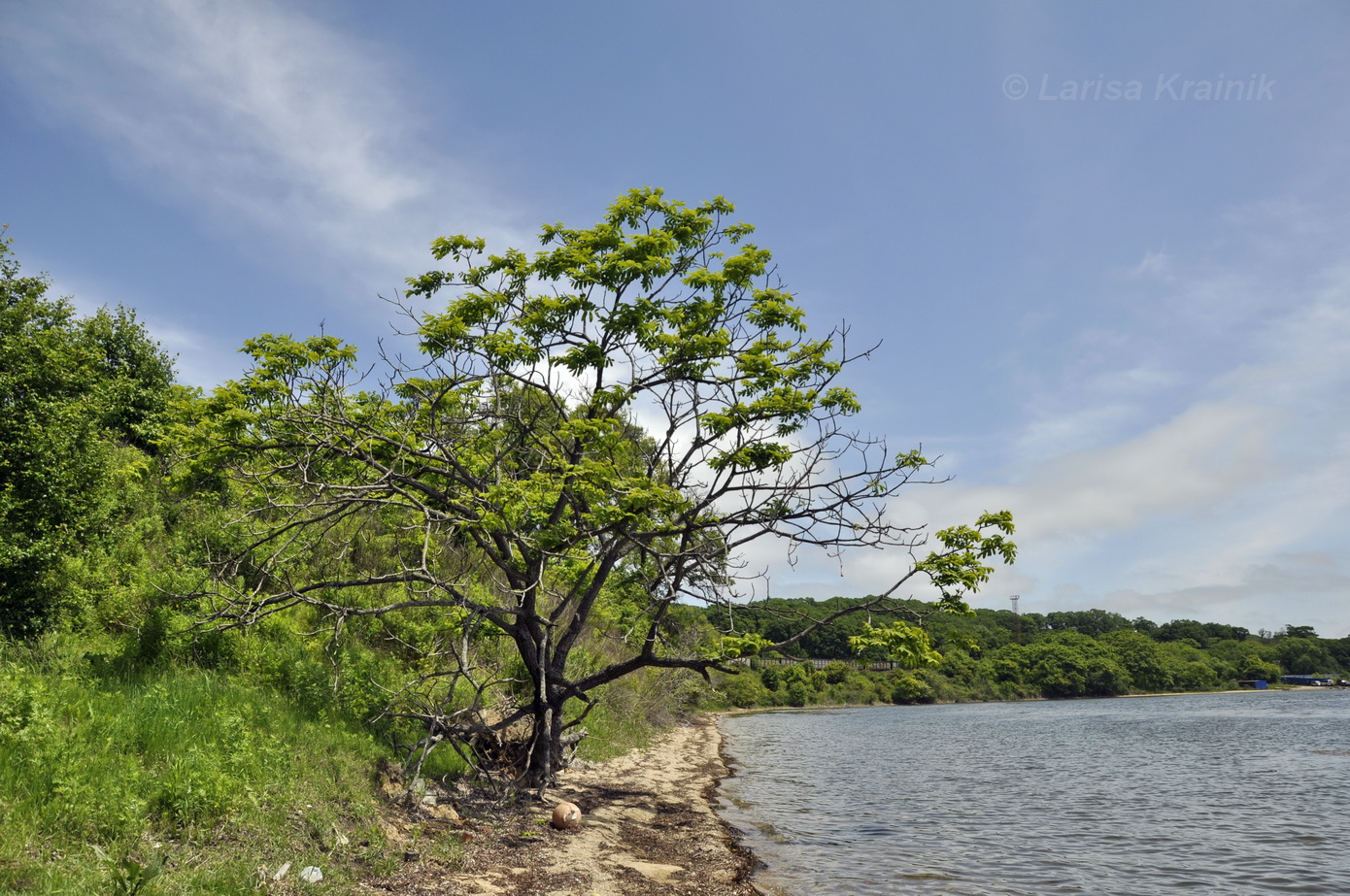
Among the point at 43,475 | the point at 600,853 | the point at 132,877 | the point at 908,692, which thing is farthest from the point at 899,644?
the point at 908,692

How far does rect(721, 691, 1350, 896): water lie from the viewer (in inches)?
426

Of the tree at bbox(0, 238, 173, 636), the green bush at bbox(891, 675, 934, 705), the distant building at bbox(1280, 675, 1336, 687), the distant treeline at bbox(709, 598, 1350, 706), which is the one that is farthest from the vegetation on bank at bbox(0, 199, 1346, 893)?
the distant building at bbox(1280, 675, 1336, 687)

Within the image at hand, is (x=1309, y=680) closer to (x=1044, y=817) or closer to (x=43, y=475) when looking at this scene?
(x=1044, y=817)

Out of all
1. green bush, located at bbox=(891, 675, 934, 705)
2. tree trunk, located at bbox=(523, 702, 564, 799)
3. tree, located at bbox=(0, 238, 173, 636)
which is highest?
tree, located at bbox=(0, 238, 173, 636)

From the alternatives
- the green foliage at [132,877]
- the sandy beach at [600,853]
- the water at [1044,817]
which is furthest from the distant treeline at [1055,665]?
the green foliage at [132,877]

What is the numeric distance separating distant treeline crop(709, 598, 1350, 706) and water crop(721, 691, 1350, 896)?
47.7 meters

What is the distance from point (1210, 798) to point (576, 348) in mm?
19363

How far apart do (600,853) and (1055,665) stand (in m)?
111

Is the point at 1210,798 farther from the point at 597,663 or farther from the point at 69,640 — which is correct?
the point at 69,640

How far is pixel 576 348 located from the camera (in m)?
12.0

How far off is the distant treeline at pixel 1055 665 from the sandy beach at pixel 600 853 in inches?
2456

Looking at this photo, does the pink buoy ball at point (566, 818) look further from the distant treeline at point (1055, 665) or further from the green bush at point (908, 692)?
the green bush at point (908, 692)

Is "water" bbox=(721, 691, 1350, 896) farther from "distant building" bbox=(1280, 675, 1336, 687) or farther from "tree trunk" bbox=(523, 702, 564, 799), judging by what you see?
"distant building" bbox=(1280, 675, 1336, 687)

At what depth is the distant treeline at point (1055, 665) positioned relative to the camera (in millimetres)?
85688
